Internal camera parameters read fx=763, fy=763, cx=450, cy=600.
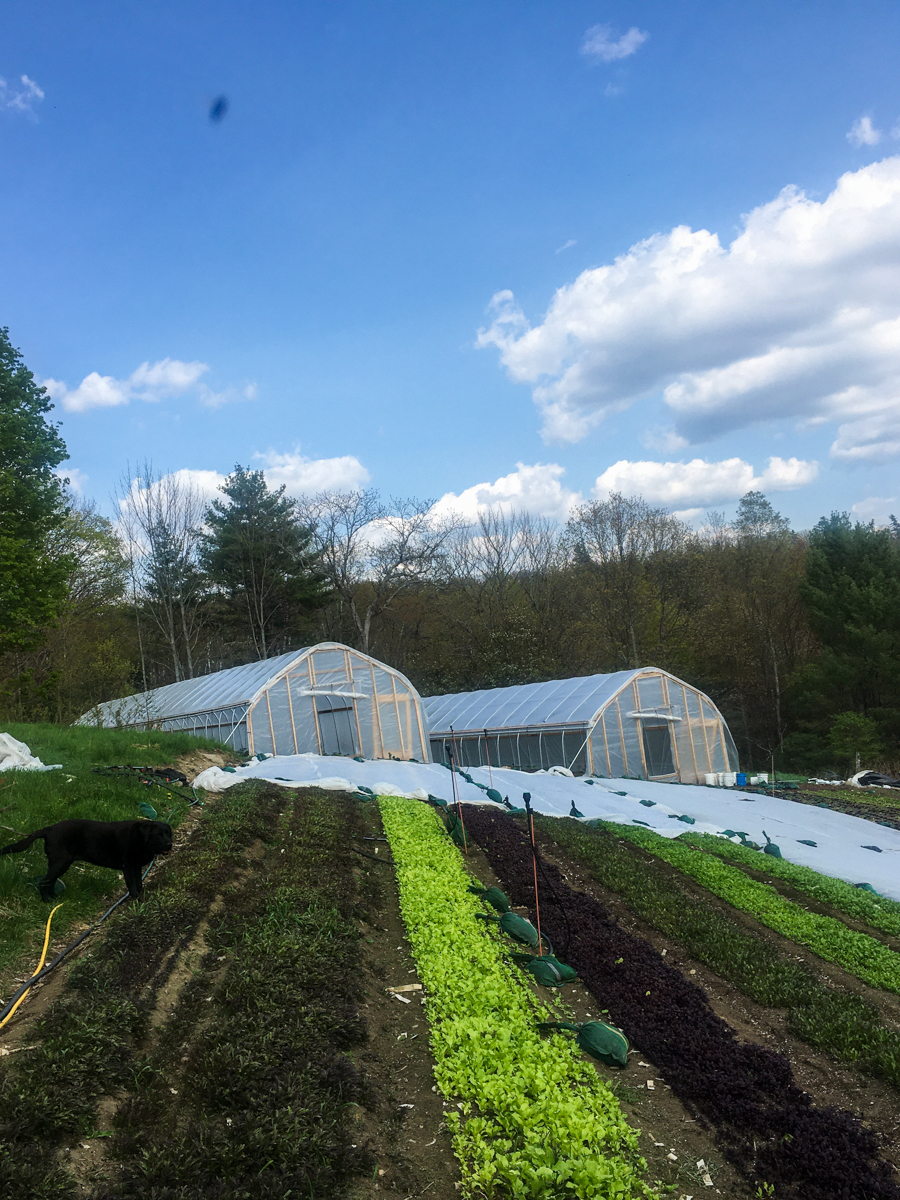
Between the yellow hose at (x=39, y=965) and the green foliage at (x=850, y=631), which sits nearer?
the yellow hose at (x=39, y=965)

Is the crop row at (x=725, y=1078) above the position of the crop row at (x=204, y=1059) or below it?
below

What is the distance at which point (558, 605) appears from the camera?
140ft

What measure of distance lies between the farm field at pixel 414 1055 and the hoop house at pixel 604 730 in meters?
13.7

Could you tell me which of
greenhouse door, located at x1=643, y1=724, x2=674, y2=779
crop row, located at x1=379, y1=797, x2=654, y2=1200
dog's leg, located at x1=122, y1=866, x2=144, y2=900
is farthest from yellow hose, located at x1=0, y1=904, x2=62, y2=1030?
greenhouse door, located at x1=643, y1=724, x2=674, y2=779

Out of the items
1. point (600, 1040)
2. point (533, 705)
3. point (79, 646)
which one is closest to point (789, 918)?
point (600, 1040)

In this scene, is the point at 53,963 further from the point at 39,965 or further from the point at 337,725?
the point at 337,725

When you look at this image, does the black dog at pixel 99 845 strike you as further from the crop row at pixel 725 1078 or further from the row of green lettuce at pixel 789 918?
the row of green lettuce at pixel 789 918

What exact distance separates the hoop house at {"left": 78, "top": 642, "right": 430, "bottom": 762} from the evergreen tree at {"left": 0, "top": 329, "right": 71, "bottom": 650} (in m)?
3.00

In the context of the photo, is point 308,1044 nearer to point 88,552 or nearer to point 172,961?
point 172,961

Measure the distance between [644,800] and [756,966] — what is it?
8605mm

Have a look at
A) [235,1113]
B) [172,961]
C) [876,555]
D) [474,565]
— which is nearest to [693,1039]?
[235,1113]

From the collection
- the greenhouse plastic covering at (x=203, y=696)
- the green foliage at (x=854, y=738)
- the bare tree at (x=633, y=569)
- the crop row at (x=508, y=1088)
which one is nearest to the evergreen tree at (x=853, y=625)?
the green foliage at (x=854, y=738)

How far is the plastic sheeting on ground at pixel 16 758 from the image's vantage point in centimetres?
906

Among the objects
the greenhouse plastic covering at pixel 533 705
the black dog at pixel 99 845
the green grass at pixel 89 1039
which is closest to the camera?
the green grass at pixel 89 1039
